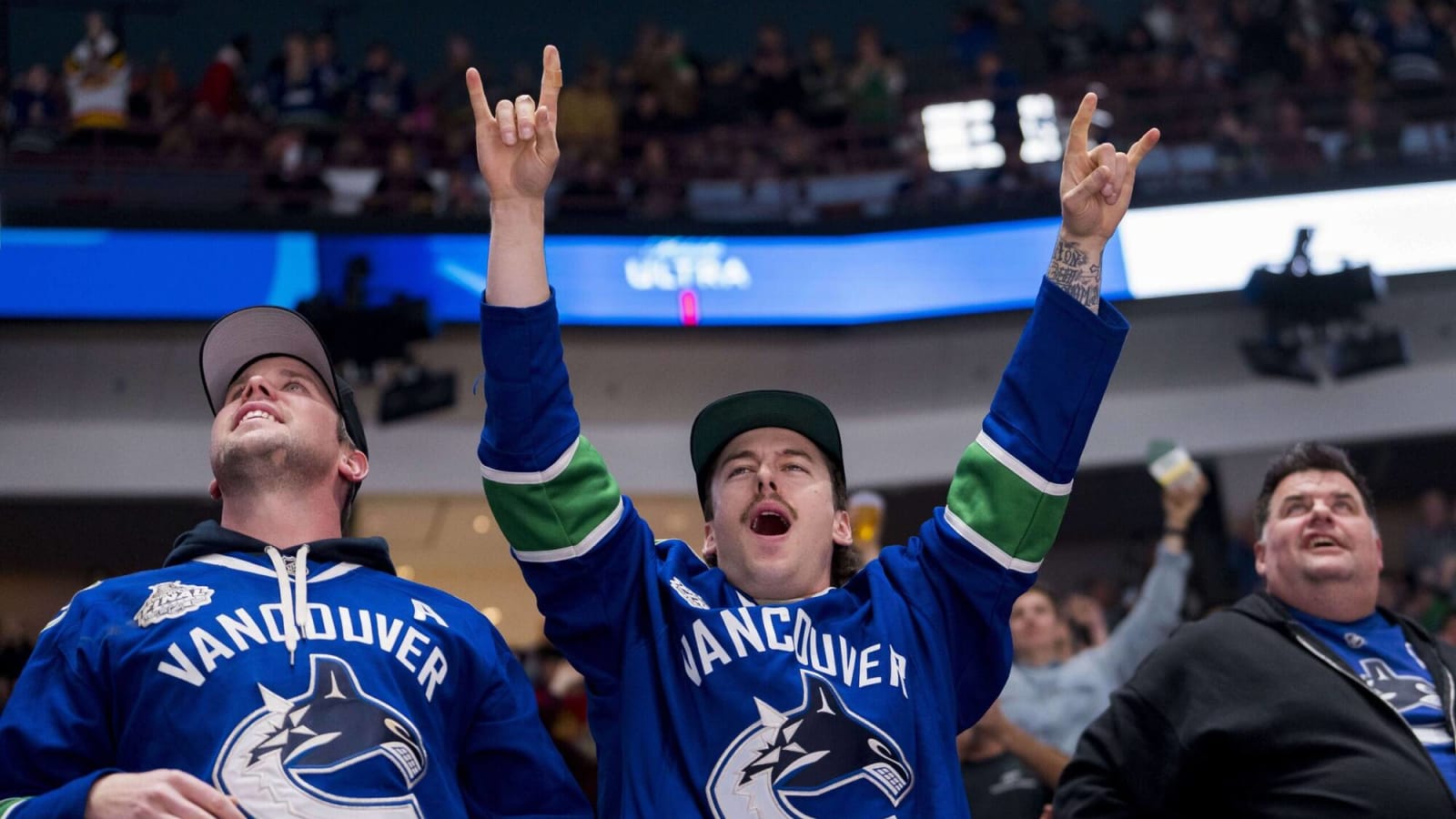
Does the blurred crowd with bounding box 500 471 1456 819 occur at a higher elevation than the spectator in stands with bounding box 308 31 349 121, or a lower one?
lower

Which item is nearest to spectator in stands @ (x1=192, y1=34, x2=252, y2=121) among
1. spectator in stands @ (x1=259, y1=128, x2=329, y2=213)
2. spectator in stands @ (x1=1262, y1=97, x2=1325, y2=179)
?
spectator in stands @ (x1=259, y1=128, x2=329, y2=213)

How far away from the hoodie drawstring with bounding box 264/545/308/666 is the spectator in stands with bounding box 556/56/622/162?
9.70 m

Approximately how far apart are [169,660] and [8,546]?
36.3ft

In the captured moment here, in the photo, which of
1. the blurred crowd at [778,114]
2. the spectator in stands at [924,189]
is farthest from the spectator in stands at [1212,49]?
the spectator in stands at [924,189]

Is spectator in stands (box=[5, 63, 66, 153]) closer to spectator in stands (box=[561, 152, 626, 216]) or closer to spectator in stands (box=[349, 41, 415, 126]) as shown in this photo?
spectator in stands (box=[349, 41, 415, 126])

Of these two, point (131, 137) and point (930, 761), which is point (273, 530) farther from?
point (131, 137)

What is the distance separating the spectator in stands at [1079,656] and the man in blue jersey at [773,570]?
1.83 metres

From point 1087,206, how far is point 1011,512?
53 cm

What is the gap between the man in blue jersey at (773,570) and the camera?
2316 mm

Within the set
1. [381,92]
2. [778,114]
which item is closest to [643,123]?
[778,114]

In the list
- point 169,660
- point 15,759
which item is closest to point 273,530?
point 169,660

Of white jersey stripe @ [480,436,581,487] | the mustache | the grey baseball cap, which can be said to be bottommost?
the mustache

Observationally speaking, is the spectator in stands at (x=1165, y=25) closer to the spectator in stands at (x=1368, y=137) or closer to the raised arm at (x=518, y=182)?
the spectator in stands at (x=1368, y=137)

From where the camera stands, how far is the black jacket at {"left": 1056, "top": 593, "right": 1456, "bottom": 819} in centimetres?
295
